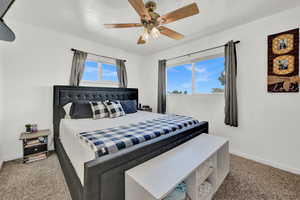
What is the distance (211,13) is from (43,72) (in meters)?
3.40

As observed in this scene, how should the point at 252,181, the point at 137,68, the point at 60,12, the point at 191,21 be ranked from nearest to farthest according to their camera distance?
the point at 252,181 → the point at 60,12 → the point at 191,21 → the point at 137,68

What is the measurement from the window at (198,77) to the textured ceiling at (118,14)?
71cm

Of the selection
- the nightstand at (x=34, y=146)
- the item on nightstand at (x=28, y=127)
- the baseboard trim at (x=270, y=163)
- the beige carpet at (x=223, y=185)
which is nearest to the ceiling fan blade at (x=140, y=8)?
the beige carpet at (x=223, y=185)

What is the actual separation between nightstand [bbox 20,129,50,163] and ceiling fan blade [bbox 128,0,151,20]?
261 cm

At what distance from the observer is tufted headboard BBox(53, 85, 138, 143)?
268cm

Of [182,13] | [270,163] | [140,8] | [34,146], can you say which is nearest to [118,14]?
[140,8]

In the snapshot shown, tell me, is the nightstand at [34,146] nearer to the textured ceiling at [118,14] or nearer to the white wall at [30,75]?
the white wall at [30,75]

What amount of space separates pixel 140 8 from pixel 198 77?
7.65 feet

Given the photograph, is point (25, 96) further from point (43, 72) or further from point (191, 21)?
point (191, 21)

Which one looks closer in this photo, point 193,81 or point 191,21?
point 191,21

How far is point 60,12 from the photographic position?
2105 millimetres

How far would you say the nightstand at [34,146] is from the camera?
2211 millimetres

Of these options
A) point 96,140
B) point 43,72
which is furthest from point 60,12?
point 96,140

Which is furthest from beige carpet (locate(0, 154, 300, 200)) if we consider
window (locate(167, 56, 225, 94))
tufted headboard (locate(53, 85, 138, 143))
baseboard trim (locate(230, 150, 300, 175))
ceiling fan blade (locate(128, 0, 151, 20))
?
ceiling fan blade (locate(128, 0, 151, 20))
